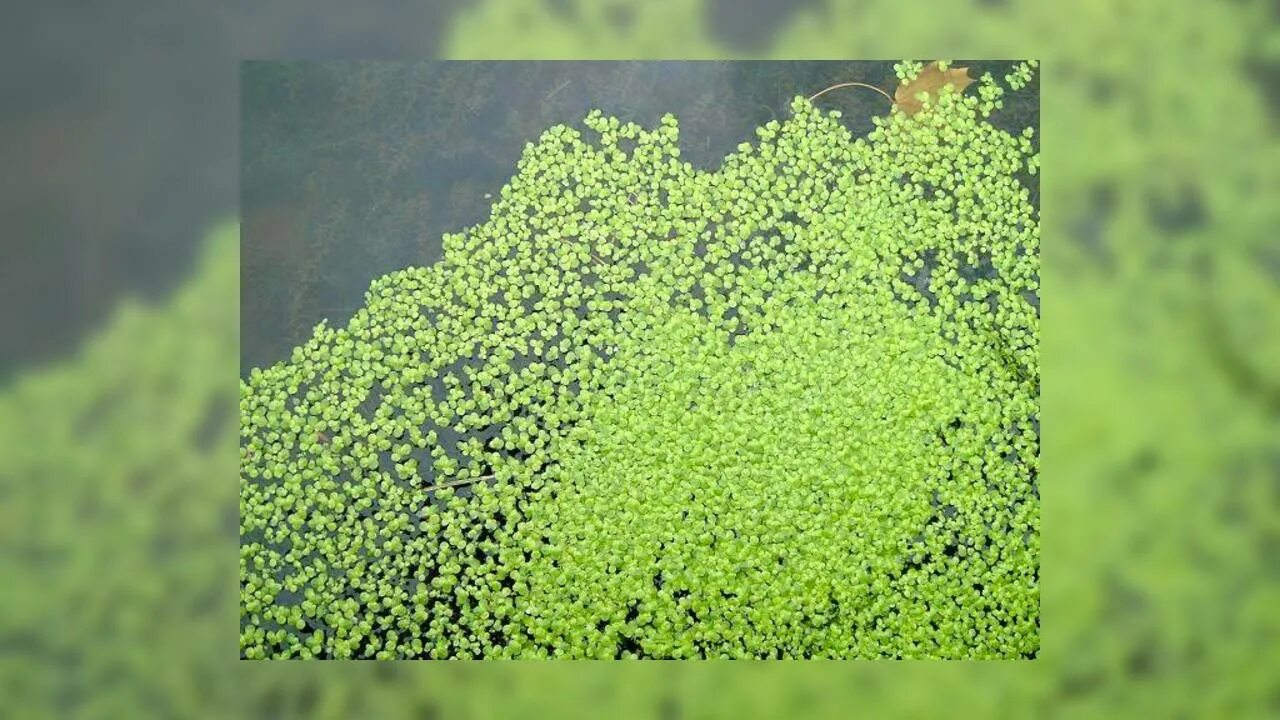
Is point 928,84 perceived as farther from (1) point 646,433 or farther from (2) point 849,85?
(1) point 646,433

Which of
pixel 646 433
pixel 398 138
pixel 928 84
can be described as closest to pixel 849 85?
pixel 928 84

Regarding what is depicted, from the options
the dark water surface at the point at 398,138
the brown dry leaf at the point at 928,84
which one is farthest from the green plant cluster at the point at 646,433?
the brown dry leaf at the point at 928,84

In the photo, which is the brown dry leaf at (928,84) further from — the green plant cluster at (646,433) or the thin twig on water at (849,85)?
the green plant cluster at (646,433)
